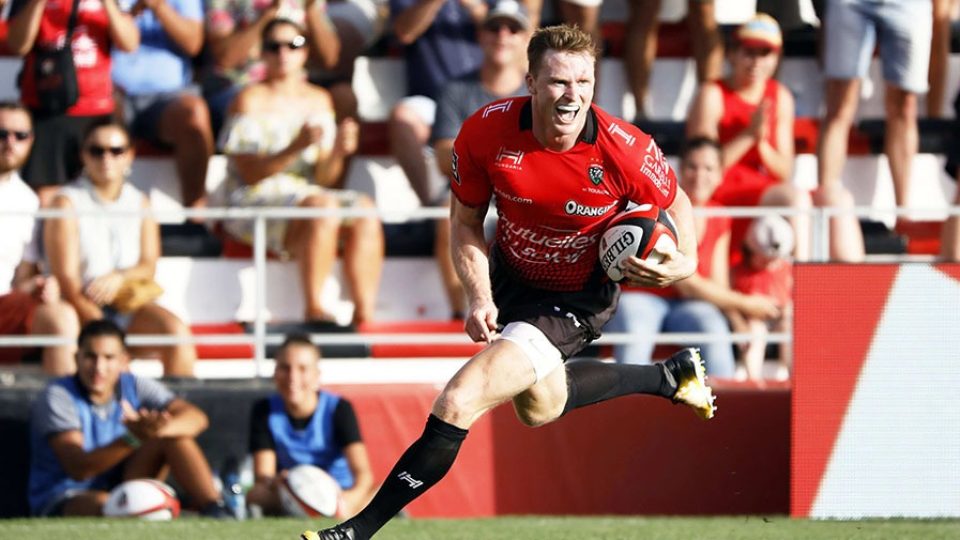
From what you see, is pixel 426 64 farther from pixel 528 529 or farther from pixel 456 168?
pixel 456 168

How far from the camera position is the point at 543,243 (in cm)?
716

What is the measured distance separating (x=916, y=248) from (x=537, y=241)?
5.26 m

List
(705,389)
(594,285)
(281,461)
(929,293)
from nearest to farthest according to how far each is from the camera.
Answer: (594,285) < (705,389) < (929,293) < (281,461)

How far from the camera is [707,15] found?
38.6ft

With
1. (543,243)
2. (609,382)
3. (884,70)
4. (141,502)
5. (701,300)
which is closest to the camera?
(543,243)

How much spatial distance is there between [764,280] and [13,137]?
4.68m

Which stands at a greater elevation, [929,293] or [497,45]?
[497,45]

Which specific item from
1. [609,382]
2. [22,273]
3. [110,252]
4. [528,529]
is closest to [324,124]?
A: [110,252]

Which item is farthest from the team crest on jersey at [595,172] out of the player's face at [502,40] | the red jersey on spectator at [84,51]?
the red jersey on spectator at [84,51]

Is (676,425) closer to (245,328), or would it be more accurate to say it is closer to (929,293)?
(929,293)

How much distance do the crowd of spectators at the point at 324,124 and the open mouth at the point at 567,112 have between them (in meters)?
3.77

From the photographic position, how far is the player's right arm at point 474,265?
261 inches

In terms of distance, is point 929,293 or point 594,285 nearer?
point 594,285

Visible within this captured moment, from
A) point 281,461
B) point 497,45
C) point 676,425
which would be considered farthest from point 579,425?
point 497,45
